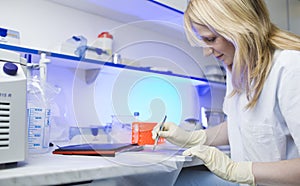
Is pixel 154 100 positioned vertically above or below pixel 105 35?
below

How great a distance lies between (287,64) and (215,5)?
36cm

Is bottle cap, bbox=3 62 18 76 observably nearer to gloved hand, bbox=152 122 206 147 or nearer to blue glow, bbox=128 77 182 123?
blue glow, bbox=128 77 182 123

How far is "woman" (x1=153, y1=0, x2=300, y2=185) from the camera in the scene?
Result: 41.0 inches

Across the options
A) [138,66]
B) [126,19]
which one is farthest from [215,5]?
[126,19]

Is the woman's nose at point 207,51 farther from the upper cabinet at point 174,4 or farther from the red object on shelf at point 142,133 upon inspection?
the upper cabinet at point 174,4

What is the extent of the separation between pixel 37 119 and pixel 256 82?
904 millimetres

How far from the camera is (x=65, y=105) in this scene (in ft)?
5.74

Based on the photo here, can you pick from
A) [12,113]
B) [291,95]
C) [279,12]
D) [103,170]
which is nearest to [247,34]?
Answer: [291,95]

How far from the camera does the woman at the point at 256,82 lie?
3.42 feet

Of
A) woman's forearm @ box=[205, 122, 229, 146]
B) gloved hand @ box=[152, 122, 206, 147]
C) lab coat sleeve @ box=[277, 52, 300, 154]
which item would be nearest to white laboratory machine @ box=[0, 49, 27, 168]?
gloved hand @ box=[152, 122, 206, 147]

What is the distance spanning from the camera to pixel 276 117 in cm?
114

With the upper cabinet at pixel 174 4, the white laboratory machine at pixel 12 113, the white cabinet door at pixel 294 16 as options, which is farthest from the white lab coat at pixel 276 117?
the white cabinet door at pixel 294 16

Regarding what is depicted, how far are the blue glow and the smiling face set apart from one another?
0.24 metres

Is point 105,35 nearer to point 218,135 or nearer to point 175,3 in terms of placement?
point 175,3
